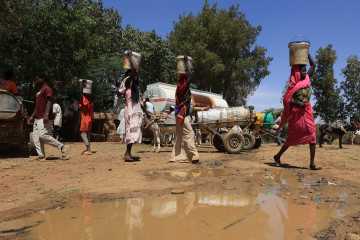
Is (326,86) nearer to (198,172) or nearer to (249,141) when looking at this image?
(249,141)

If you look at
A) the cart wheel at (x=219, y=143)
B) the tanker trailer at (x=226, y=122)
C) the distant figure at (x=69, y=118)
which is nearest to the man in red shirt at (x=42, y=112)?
the tanker trailer at (x=226, y=122)

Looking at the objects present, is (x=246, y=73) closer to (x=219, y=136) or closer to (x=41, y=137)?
(x=219, y=136)

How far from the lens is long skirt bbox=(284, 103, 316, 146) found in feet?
18.1

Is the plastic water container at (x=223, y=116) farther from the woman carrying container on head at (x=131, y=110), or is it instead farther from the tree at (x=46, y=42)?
the tree at (x=46, y=42)

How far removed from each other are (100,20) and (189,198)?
23444 mm

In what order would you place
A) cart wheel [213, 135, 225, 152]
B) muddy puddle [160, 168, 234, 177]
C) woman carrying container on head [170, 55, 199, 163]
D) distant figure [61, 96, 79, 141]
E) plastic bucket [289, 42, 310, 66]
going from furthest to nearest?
distant figure [61, 96, 79, 141], cart wheel [213, 135, 225, 152], woman carrying container on head [170, 55, 199, 163], plastic bucket [289, 42, 310, 66], muddy puddle [160, 168, 234, 177]

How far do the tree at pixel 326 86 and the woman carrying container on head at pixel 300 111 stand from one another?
2306 centimetres

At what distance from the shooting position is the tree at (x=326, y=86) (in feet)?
84.9

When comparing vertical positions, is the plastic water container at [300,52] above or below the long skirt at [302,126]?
above

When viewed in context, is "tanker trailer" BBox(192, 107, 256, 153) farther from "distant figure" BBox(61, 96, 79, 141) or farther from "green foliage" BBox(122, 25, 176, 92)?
"green foliage" BBox(122, 25, 176, 92)

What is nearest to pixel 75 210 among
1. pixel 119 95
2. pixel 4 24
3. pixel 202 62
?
pixel 4 24

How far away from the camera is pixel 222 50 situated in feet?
A: 96.7

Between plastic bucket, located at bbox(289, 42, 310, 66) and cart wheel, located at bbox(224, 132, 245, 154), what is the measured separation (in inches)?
124

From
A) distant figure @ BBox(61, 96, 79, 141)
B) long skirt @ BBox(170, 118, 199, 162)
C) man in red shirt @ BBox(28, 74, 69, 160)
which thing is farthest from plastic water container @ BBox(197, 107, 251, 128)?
distant figure @ BBox(61, 96, 79, 141)
